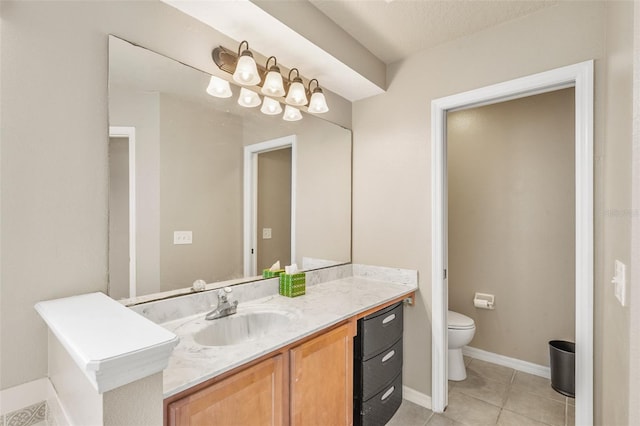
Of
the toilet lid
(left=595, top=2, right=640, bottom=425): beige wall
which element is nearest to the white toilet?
the toilet lid

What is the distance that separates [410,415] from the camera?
2018 mm

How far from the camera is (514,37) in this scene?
183cm

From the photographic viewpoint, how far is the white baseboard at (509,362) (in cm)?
254

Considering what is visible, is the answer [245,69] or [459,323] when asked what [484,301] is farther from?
[245,69]

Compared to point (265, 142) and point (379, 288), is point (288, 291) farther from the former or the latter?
point (265, 142)

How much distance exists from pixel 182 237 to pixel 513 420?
2.35 m

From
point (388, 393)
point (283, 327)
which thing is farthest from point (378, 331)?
point (283, 327)

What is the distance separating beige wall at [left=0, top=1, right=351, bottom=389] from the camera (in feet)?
3.21

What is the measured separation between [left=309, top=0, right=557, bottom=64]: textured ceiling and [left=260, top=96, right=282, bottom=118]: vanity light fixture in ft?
1.91

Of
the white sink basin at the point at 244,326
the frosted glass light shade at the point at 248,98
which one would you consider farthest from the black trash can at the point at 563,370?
the frosted glass light shade at the point at 248,98

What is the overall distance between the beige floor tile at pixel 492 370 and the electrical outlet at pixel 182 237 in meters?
2.60

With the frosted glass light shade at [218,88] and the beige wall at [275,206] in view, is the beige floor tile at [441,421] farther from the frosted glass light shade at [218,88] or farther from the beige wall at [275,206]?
the frosted glass light shade at [218,88]

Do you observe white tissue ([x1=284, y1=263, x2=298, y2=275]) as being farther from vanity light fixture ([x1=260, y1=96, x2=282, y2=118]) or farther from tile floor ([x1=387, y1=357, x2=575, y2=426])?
tile floor ([x1=387, y1=357, x2=575, y2=426])

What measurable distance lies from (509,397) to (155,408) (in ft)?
8.30
